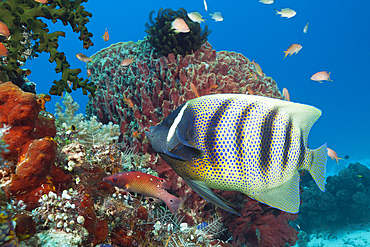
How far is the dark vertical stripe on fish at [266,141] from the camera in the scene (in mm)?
1220

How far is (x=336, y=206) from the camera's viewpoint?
388 inches

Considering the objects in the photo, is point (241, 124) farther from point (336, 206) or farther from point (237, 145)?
point (336, 206)

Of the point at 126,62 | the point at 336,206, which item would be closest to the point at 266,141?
the point at 126,62

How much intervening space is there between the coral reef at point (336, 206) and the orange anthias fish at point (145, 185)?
9.35 meters

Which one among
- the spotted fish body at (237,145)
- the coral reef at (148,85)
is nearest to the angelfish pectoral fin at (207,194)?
the spotted fish body at (237,145)

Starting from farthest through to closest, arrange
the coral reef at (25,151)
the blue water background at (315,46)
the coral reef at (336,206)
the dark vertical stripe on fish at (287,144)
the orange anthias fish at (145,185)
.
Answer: the blue water background at (315,46) → the coral reef at (336,206) → the orange anthias fish at (145,185) → the coral reef at (25,151) → the dark vertical stripe on fish at (287,144)

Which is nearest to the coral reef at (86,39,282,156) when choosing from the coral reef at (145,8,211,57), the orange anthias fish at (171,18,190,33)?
the coral reef at (145,8,211,57)

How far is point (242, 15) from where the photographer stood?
103062mm

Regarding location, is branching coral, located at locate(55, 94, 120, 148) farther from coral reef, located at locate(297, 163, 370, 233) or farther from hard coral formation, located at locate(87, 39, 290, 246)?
coral reef, located at locate(297, 163, 370, 233)

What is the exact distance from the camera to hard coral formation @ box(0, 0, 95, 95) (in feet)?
8.42

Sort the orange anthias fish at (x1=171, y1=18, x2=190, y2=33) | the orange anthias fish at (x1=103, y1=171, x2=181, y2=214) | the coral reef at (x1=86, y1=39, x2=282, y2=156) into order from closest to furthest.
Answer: the orange anthias fish at (x1=103, y1=171, x2=181, y2=214), the coral reef at (x1=86, y1=39, x2=282, y2=156), the orange anthias fish at (x1=171, y1=18, x2=190, y2=33)

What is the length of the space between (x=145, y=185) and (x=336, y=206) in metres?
11.5

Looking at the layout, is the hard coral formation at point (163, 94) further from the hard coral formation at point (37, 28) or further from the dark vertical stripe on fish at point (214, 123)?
the dark vertical stripe on fish at point (214, 123)

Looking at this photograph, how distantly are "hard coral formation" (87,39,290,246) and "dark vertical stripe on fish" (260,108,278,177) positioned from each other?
5.69 ft
